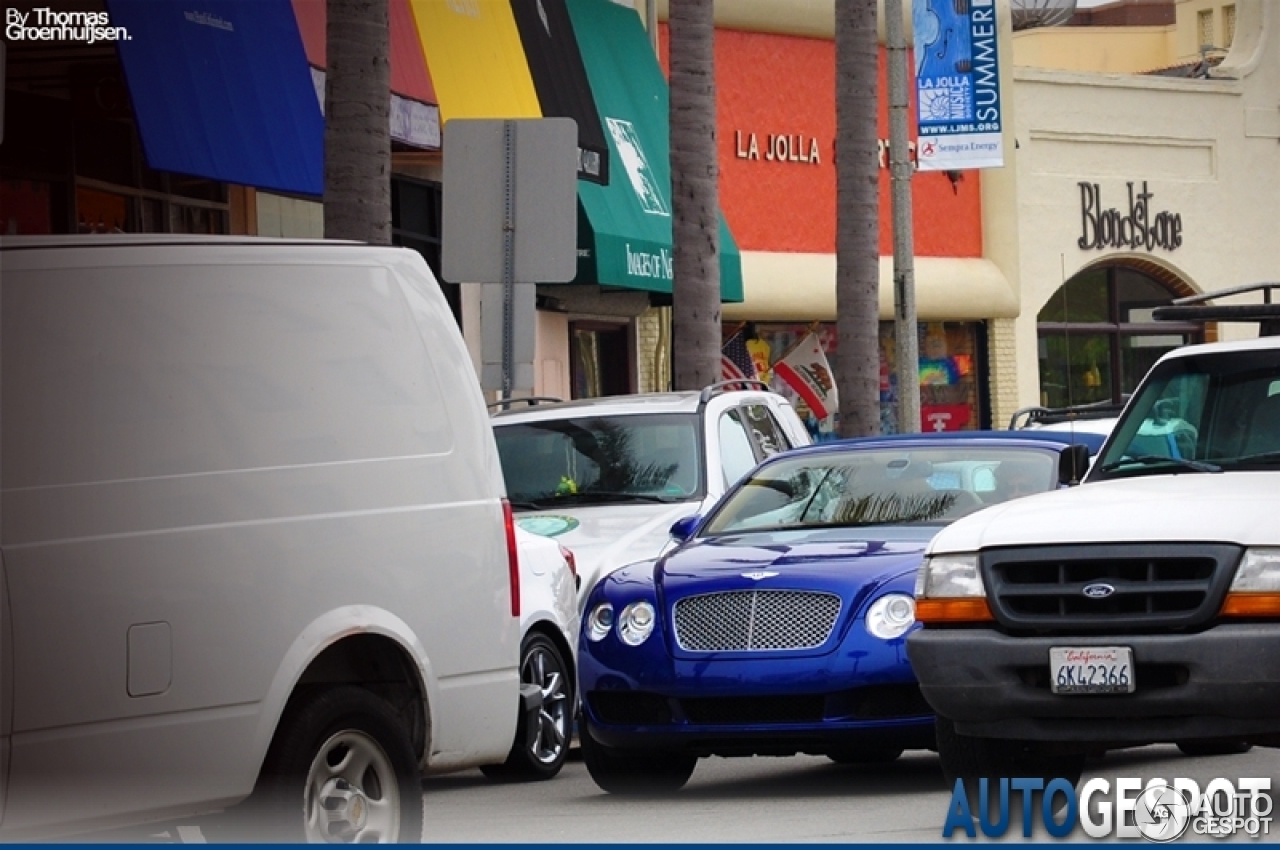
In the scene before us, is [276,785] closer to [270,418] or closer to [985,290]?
[270,418]

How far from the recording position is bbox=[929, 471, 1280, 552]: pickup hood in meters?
8.41

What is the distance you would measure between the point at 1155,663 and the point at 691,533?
432 centimetres

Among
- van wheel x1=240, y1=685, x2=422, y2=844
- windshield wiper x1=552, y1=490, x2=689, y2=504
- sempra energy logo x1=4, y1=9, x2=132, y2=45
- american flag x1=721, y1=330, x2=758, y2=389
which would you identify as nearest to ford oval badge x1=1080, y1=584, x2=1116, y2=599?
van wheel x1=240, y1=685, x2=422, y2=844

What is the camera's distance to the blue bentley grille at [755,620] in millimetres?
10672

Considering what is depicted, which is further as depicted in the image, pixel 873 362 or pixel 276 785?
pixel 873 362

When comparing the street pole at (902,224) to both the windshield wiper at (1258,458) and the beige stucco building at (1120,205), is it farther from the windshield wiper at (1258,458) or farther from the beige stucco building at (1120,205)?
the windshield wiper at (1258,458)

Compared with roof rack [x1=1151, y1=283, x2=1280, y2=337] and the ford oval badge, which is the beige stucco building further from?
the ford oval badge

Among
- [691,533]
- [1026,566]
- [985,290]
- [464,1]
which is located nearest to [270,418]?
[1026,566]

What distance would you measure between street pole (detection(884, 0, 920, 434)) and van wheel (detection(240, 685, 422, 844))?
70.8 feet

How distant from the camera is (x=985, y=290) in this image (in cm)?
3888

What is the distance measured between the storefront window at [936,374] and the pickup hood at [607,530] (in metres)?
21.8

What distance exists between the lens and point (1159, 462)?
991 centimetres

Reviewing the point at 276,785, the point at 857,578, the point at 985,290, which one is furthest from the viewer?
the point at 985,290
